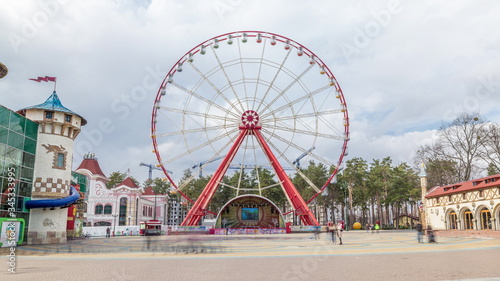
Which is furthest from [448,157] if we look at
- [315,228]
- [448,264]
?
[448,264]

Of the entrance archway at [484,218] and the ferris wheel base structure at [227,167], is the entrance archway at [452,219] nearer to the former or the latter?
the entrance archway at [484,218]

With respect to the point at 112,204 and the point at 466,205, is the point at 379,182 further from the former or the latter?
the point at 112,204

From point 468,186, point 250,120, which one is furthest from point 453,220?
point 250,120

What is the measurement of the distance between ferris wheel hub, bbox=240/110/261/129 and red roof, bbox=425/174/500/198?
2400 cm

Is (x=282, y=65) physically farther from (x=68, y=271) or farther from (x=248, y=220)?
(x=68, y=271)

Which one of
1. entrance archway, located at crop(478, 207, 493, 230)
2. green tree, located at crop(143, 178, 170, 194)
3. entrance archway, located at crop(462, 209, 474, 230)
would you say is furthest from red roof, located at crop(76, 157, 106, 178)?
entrance archway, located at crop(478, 207, 493, 230)

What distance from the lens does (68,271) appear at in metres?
12.9

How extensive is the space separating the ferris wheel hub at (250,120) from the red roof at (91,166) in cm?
4662

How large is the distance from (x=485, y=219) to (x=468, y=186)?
394cm

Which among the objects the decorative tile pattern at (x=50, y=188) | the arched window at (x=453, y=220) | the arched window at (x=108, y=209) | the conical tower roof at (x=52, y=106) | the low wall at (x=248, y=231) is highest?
the conical tower roof at (x=52, y=106)

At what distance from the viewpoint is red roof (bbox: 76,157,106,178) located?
78.2 m

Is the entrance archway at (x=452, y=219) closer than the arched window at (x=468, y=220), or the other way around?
the arched window at (x=468, y=220)

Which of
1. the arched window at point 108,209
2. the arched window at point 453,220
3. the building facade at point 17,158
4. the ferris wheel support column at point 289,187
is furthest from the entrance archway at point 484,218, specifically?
the arched window at point 108,209

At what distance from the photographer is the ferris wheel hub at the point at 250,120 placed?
42719 millimetres
